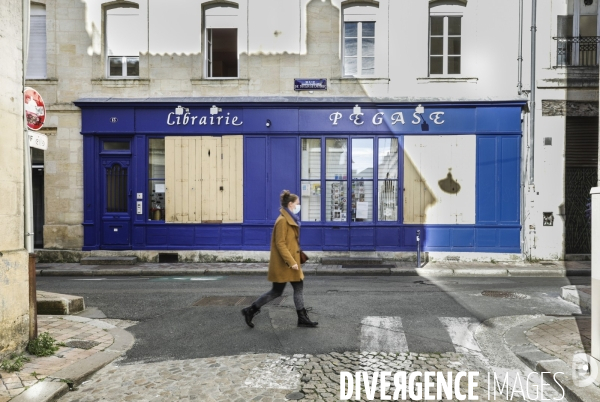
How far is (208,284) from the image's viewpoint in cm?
1079

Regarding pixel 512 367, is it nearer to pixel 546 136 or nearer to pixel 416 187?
pixel 416 187

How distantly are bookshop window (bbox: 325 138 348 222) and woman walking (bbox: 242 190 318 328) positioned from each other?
7.73 meters

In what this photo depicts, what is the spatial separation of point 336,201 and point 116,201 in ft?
20.6

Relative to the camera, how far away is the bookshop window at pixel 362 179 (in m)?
14.5

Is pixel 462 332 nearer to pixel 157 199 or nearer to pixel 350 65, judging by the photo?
pixel 350 65

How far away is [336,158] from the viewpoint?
47.9 feet

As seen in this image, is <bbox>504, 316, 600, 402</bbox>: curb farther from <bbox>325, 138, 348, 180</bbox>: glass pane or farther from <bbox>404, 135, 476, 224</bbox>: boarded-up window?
<bbox>325, 138, 348, 180</bbox>: glass pane

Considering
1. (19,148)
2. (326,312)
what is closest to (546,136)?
(326,312)

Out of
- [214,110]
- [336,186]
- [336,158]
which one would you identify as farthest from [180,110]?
[336,186]

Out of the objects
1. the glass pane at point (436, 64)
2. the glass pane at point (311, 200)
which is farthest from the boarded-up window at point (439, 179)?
the glass pane at point (311, 200)

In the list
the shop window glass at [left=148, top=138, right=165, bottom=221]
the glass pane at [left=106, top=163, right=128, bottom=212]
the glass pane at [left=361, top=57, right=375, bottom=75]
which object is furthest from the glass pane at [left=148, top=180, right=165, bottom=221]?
the glass pane at [left=361, top=57, right=375, bottom=75]

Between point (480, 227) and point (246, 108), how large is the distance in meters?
7.21

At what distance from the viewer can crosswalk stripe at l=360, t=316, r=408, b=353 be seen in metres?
5.93

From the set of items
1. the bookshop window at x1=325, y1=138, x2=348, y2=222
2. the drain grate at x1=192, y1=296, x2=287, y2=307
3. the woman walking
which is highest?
the bookshop window at x1=325, y1=138, x2=348, y2=222
